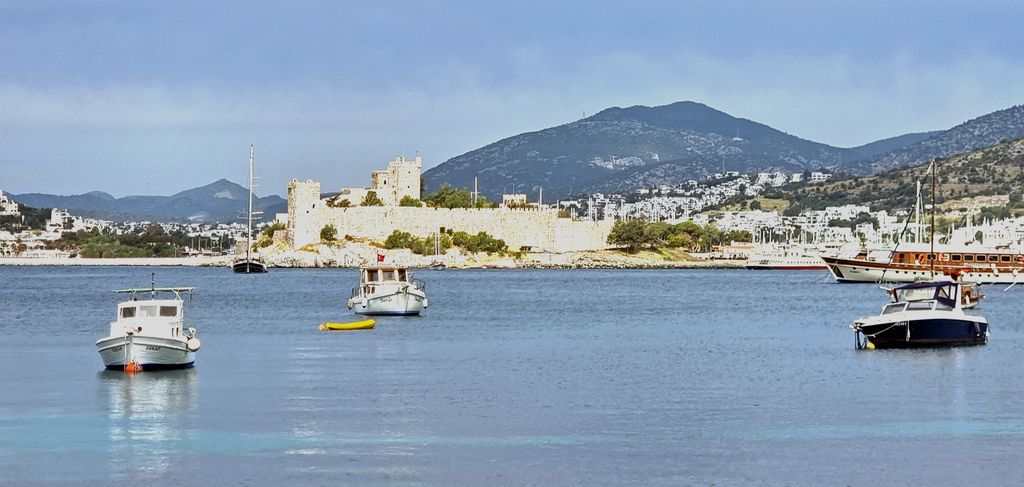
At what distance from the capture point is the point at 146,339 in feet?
75.7

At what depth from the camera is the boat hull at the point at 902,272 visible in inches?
2510

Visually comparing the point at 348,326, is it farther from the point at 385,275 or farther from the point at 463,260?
the point at 463,260

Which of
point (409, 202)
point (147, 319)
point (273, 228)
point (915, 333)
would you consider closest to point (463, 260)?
point (409, 202)

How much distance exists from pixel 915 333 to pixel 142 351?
1413cm

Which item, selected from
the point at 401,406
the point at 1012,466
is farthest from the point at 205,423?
the point at 1012,466

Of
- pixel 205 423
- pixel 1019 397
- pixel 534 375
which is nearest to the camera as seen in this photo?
pixel 205 423

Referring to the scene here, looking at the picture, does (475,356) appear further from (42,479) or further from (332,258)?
(332,258)

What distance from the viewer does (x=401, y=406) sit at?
1988 centimetres

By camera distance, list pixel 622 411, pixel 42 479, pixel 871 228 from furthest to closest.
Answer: pixel 871 228, pixel 622 411, pixel 42 479

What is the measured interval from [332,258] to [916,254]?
150ft

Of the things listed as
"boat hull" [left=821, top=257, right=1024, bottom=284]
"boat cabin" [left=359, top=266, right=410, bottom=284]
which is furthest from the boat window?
"boat hull" [left=821, top=257, right=1024, bottom=284]

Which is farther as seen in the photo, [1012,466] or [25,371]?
[25,371]

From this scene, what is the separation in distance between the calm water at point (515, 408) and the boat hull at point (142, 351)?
306mm

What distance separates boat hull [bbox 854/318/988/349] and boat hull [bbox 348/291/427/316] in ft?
46.9
